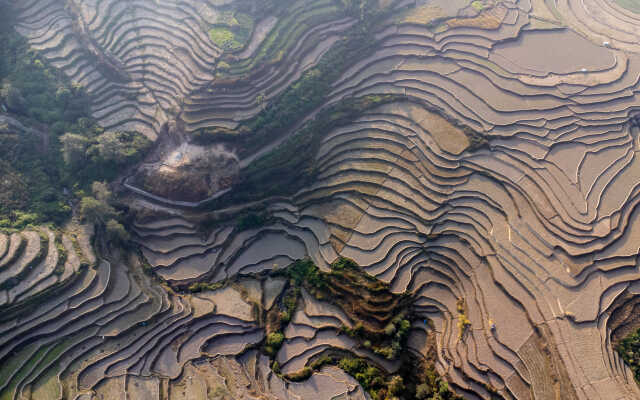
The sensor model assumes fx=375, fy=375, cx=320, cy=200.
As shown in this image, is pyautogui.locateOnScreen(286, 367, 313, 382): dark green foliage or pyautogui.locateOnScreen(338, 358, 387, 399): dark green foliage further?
pyautogui.locateOnScreen(286, 367, 313, 382): dark green foliage

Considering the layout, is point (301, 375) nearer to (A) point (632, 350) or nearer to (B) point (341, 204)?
(B) point (341, 204)

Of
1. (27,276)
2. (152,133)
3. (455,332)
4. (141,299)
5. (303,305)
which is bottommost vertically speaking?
(27,276)

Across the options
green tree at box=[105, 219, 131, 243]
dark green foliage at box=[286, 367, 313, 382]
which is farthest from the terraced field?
green tree at box=[105, 219, 131, 243]

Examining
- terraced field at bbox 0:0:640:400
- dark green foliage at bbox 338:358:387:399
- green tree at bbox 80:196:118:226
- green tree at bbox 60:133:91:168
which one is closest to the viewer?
dark green foliage at bbox 338:358:387:399

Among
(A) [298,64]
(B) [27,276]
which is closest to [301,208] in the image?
(A) [298,64]

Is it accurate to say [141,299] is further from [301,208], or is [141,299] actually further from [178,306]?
[301,208]

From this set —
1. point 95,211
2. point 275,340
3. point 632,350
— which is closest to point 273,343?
point 275,340

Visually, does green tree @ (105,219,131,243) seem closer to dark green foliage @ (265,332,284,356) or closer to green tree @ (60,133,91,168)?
green tree @ (60,133,91,168)
